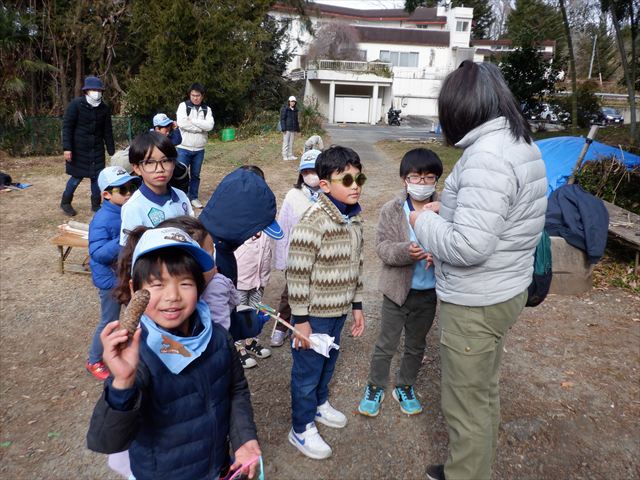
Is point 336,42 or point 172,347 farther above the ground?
point 336,42

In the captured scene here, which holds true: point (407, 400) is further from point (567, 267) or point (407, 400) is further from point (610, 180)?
point (610, 180)

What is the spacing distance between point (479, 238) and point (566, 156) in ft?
22.9

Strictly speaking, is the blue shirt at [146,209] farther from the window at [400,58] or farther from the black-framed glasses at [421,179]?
the window at [400,58]

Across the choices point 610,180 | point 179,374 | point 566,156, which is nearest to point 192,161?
point 566,156

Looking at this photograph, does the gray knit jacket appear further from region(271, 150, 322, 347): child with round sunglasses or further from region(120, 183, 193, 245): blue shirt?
region(120, 183, 193, 245): blue shirt

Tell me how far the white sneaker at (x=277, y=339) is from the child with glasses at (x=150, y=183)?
4.99 feet

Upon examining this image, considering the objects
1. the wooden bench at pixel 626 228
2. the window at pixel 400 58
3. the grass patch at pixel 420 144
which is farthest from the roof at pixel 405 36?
the wooden bench at pixel 626 228

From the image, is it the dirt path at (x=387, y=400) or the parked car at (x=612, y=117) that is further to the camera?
the parked car at (x=612, y=117)

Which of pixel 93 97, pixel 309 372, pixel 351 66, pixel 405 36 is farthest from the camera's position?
pixel 405 36

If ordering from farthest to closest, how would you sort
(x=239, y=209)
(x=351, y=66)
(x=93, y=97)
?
(x=351, y=66), (x=93, y=97), (x=239, y=209)

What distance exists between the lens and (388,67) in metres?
39.2

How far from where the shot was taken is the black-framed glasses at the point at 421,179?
2822 mm

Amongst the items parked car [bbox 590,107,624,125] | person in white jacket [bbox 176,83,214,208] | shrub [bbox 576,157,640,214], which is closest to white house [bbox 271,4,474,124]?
parked car [bbox 590,107,624,125]

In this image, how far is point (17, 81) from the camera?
1328 centimetres
